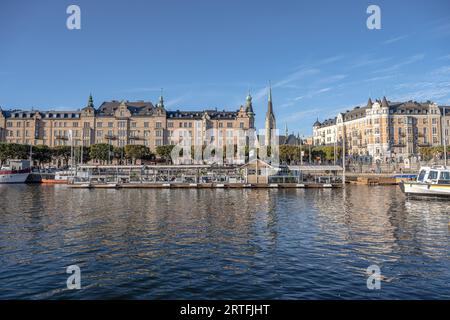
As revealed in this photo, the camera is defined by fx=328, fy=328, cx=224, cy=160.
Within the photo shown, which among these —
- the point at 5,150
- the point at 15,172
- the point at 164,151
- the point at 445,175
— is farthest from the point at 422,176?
the point at 5,150

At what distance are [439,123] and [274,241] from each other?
143388 millimetres

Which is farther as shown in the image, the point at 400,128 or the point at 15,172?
A: the point at 400,128

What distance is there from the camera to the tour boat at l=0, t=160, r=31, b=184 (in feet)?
307

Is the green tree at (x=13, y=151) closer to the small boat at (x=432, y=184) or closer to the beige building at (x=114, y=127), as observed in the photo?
the beige building at (x=114, y=127)

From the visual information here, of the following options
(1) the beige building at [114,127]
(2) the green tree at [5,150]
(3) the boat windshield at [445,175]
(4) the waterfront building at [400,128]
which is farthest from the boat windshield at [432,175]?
(2) the green tree at [5,150]

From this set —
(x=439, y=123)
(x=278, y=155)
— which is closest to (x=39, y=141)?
(x=278, y=155)

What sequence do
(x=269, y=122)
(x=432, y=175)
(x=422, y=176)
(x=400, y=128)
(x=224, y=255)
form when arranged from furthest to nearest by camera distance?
(x=269, y=122), (x=400, y=128), (x=422, y=176), (x=432, y=175), (x=224, y=255)

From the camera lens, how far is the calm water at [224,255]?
14680 mm

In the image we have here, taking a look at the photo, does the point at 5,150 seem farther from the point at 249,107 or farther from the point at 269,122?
the point at 269,122

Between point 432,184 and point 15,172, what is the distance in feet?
334

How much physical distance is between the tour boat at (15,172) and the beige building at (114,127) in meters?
28.1

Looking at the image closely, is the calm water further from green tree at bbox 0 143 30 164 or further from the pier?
green tree at bbox 0 143 30 164

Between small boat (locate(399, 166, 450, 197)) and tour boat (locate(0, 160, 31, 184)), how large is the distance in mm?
97984

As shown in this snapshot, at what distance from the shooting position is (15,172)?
9438 centimetres
